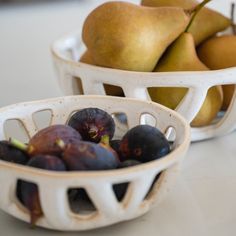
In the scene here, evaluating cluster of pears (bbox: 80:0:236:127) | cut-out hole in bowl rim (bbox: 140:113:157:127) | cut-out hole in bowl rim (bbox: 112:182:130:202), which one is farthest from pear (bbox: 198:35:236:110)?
cut-out hole in bowl rim (bbox: 112:182:130:202)

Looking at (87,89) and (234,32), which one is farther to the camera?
(234,32)

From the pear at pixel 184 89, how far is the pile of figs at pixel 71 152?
0.11 m

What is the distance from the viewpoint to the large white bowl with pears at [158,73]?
407mm

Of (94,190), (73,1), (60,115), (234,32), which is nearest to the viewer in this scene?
(94,190)

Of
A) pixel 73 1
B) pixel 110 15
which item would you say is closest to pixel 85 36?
pixel 110 15

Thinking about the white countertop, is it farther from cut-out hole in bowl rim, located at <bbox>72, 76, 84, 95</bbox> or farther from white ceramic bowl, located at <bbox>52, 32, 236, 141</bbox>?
cut-out hole in bowl rim, located at <bbox>72, 76, 84, 95</bbox>

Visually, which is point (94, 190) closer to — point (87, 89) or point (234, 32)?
point (87, 89)

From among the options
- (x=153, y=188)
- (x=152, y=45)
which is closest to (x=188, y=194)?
(x=153, y=188)

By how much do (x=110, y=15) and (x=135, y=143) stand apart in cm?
17

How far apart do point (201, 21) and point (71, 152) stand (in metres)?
0.28

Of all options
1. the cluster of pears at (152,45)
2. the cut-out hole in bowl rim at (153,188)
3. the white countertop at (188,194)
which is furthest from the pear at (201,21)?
the cut-out hole in bowl rim at (153,188)

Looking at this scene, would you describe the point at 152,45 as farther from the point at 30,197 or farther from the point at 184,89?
the point at 30,197

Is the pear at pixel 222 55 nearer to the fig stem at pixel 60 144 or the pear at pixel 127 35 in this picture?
the pear at pixel 127 35

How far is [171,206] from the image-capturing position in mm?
346
